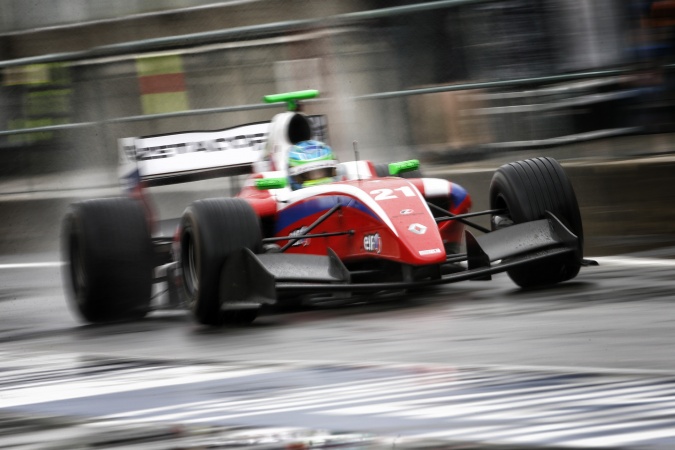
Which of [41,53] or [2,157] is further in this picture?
[41,53]

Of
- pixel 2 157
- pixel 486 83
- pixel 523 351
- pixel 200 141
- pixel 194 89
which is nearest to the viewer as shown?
pixel 523 351

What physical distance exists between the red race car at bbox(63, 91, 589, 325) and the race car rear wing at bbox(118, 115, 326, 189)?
0.01 meters

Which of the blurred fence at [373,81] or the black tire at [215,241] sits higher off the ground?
the blurred fence at [373,81]

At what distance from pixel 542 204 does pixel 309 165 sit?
176cm

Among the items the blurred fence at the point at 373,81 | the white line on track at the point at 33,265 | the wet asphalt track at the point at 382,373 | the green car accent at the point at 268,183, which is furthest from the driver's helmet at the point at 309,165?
the white line on track at the point at 33,265

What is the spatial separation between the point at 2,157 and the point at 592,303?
1016 centimetres

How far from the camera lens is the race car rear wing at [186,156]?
10.4 metres

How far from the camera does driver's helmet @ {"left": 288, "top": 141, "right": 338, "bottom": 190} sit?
9.61m

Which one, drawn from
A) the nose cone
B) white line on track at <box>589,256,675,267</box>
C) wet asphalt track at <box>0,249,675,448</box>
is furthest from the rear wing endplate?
white line on track at <box>589,256,675,267</box>

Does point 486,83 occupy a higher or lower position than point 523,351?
higher

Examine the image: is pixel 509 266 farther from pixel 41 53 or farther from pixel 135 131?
pixel 41 53

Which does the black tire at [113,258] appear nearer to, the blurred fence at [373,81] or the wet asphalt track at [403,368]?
the wet asphalt track at [403,368]

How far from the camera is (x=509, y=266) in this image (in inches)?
318

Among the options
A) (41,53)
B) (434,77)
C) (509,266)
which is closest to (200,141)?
(434,77)
